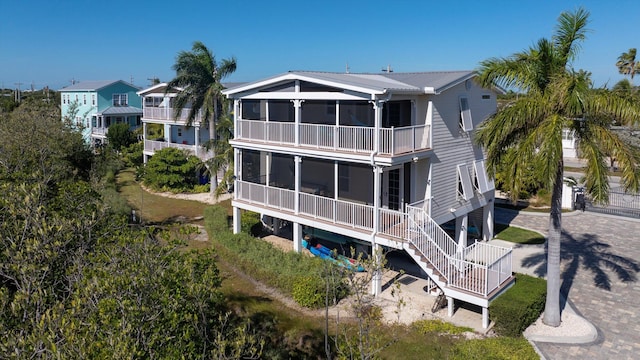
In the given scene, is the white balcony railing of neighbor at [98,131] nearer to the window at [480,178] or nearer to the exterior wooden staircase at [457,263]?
the window at [480,178]

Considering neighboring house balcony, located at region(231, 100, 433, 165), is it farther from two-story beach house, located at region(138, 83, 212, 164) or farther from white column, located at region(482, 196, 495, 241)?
two-story beach house, located at region(138, 83, 212, 164)

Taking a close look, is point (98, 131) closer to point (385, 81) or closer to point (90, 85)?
point (90, 85)

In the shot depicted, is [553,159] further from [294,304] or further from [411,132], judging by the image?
[294,304]

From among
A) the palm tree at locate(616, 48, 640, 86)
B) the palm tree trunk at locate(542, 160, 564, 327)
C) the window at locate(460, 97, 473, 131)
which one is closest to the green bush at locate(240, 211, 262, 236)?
the window at locate(460, 97, 473, 131)

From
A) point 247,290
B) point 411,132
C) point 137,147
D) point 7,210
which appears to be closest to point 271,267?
point 247,290

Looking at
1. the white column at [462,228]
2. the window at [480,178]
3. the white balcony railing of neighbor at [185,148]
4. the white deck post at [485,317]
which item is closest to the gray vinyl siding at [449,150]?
the window at [480,178]
